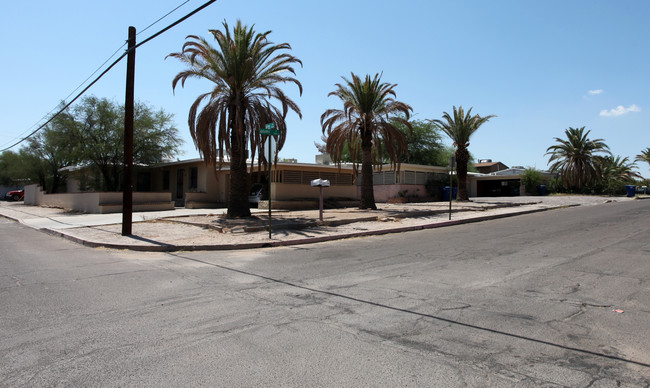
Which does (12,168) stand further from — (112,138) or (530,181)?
(530,181)

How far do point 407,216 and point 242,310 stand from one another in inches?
584

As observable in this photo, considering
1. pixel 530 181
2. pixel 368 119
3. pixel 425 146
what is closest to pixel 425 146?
pixel 425 146

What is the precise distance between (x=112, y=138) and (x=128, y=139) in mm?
14725

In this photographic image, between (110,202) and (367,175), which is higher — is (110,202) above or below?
below

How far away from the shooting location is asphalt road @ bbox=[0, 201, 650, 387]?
3604mm

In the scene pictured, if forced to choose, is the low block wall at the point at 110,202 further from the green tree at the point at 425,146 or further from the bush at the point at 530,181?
the bush at the point at 530,181

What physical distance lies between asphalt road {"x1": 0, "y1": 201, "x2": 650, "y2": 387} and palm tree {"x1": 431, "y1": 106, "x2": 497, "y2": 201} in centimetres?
2115

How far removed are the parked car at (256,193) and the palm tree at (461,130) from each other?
526 inches

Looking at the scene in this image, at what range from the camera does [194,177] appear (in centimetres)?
2934

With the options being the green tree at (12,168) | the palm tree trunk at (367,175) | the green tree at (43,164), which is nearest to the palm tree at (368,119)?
the palm tree trunk at (367,175)

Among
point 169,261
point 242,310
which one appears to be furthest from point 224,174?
point 242,310

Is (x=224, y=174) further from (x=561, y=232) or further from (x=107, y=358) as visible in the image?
(x=107, y=358)

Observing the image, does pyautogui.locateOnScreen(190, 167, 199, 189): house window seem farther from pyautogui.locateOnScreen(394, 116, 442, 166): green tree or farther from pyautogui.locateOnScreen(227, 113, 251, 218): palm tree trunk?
pyautogui.locateOnScreen(394, 116, 442, 166): green tree

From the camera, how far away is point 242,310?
5395 mm
